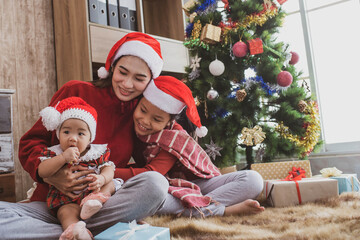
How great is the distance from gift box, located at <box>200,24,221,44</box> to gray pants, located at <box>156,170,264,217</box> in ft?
3.06

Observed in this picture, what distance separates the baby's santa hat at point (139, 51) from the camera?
126cm

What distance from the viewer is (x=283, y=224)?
3.32 feet

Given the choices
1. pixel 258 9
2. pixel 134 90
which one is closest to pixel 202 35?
pixel 258 9

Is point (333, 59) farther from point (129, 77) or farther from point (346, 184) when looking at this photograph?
point (129, 77)

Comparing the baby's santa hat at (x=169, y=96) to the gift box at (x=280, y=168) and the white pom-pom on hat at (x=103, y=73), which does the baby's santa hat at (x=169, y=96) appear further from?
the gift box at (x=280, y=168)

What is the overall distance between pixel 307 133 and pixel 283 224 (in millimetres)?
1076

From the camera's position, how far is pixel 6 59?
196 cm

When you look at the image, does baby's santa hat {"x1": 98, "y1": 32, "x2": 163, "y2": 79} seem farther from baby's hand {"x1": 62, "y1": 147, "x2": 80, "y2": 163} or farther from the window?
the window

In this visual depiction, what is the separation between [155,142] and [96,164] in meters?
0.33

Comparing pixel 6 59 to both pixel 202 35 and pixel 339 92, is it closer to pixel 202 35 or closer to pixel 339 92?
pixel 202 35

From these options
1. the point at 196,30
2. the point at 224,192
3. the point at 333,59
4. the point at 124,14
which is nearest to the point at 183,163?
the point at 224,192

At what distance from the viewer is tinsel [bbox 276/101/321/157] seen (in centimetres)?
195

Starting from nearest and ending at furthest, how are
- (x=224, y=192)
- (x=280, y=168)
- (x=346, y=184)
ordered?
(x=224, y=192), (x=346, y=184), (x=280, y=168)

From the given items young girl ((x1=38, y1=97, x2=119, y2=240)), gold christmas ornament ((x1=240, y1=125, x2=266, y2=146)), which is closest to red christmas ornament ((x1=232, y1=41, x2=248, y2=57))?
gold christmas ornament ((x1=240, y1=125, x2=266, y2=146))
